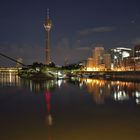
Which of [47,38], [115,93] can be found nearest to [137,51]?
[47,38]

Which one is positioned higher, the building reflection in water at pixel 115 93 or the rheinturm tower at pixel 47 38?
the rheinturm tower at pixel 47 38

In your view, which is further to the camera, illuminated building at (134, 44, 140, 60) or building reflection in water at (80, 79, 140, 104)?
illuminated building at (134, 44, 140, 60)

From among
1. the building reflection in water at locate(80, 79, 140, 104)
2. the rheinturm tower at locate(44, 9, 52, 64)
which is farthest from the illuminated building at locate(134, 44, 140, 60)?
the building reflection in water at locate(80, 79, 140, 104)

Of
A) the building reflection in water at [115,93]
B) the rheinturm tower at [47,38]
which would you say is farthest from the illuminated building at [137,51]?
the building reflection in water at [115,93]

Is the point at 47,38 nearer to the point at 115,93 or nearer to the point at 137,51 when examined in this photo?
the point at 137,51

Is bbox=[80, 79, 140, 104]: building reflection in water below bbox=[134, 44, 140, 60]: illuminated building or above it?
below

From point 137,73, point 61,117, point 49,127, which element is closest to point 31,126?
point 49,127

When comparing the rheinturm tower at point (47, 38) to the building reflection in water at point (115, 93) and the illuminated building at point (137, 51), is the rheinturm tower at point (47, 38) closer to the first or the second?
the illuminated building at point (137, 51)

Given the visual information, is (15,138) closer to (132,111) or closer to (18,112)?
(18,112)

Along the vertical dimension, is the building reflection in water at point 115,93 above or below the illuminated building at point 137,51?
below

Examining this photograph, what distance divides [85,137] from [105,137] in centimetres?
78

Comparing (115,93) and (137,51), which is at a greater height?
(137,51)

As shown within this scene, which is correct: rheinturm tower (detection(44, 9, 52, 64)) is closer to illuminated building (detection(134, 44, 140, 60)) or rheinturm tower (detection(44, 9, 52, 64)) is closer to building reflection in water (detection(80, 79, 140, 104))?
illuminated building (detection(134, 44, 140, 60))

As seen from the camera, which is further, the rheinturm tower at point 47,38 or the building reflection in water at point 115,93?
the rheinturm tower at point 47,38
